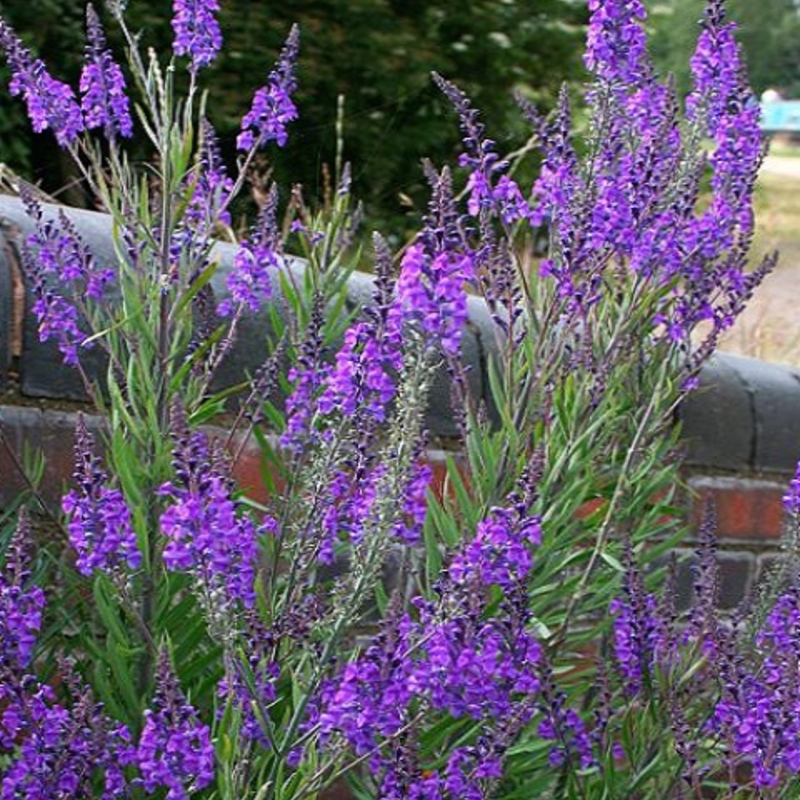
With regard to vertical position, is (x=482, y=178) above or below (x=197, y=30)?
below

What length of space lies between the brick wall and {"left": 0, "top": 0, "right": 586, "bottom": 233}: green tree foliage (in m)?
3.01

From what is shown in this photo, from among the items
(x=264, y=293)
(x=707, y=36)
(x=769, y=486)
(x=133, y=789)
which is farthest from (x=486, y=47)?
(x=133, y=789)

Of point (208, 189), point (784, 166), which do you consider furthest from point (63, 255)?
point (784, 166)

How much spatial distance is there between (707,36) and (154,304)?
0.99 m

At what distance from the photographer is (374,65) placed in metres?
6.18

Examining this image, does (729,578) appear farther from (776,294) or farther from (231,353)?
(776,294)

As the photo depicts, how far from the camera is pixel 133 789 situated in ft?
5.89

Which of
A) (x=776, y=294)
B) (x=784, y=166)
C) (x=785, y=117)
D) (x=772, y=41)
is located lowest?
(x=784, y=166)

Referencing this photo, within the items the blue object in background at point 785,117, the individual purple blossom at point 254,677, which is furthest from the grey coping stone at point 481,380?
the blue object in background at point 785,117

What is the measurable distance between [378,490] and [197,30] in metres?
0.73

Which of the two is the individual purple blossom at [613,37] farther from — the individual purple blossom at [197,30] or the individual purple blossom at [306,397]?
the individual purple blossom at [306,397]

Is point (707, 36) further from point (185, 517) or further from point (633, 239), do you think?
point (185, 517)

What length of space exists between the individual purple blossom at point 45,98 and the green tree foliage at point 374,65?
12.1 ft

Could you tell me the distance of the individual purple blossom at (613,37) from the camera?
84.7 inches
